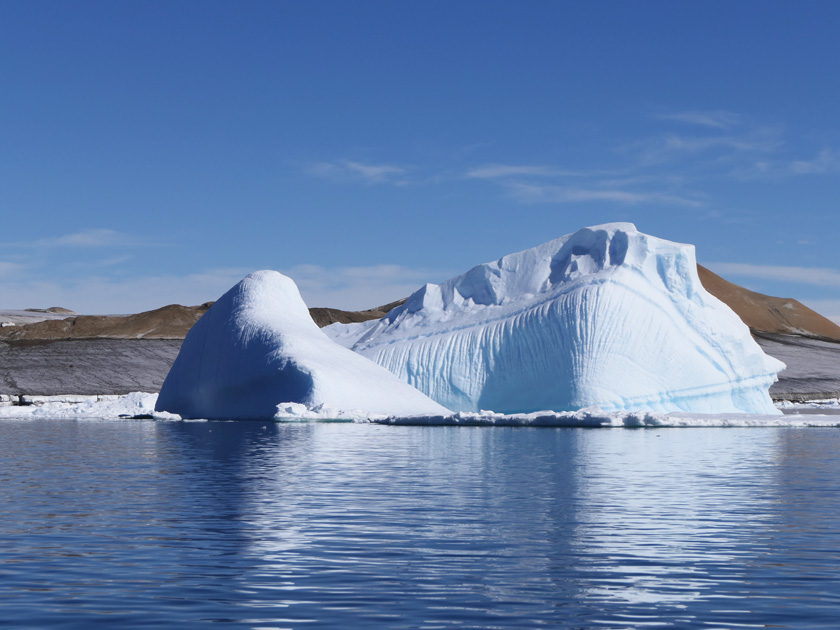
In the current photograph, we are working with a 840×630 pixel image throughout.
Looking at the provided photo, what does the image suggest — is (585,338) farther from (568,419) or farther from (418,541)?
(418,541)

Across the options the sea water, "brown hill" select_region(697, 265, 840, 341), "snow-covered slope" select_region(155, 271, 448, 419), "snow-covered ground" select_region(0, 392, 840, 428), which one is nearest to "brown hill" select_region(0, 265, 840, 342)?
"brown hill" select_region(697, 265, 840, 341)

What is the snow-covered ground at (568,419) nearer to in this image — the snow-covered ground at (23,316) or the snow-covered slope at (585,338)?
the snow-covered slope at (585,338)

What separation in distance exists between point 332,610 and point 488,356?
2735 cm

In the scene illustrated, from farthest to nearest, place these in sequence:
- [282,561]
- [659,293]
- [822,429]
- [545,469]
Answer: [659,293] → [822,429] → [545,469] → [282,561]

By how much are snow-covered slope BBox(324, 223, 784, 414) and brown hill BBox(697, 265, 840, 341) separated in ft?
360

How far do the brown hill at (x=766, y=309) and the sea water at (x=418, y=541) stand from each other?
A: 130 meters

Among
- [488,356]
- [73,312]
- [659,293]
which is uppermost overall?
[73,312]

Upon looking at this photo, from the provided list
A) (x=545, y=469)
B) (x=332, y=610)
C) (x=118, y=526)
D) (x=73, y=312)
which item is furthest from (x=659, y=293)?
(x=73, y=312)

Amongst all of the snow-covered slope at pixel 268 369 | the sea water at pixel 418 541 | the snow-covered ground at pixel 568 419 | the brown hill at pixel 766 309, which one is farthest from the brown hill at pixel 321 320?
the sea water at pixel 418 541

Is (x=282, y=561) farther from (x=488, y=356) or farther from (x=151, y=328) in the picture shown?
(x=151, y=328)

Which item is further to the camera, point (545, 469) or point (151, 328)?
point (151, 328)

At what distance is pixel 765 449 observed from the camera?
21.1m

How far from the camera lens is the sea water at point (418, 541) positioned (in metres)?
6.42

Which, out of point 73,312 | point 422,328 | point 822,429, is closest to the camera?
point 822,429
